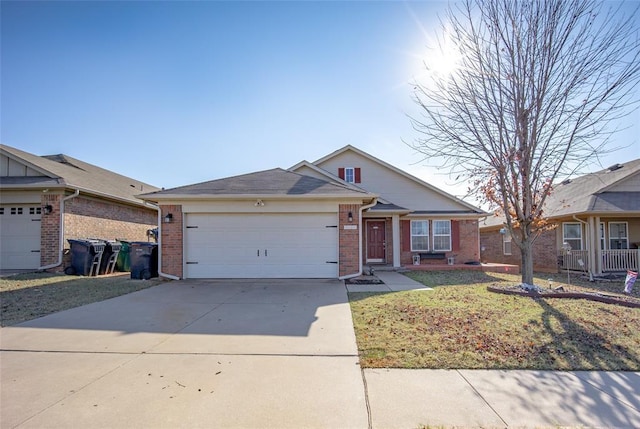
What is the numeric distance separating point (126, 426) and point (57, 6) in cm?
976

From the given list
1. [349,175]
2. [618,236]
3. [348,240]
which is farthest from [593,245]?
[349,175]

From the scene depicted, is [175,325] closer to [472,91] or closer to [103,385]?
[103,385]

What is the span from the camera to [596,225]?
1305cm

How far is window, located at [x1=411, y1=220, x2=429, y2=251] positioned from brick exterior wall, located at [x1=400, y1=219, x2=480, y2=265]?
0.22 meters

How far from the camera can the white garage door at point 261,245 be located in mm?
10297

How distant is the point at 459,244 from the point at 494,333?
37.3 ft

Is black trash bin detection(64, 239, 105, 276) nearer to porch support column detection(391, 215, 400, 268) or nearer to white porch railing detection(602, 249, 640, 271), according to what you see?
porch support column detection(391, 215, 400, 268)

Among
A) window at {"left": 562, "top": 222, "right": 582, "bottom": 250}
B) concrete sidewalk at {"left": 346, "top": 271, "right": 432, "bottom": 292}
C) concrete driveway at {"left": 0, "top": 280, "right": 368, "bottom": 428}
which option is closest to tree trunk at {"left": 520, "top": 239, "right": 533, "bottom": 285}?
concrete sidewalk at {"left": 346, "top": 271, "right": 432, "bottom": 292}

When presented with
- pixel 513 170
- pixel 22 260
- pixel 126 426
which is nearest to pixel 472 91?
pixel 513 170

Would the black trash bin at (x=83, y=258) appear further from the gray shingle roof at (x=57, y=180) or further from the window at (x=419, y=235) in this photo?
the window at (x=419, y=235)

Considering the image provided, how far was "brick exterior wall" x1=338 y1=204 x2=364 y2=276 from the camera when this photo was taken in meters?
10.2

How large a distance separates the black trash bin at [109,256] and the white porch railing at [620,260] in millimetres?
19091

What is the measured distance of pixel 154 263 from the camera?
10.6 meters

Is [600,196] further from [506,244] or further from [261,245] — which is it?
[261,245]
